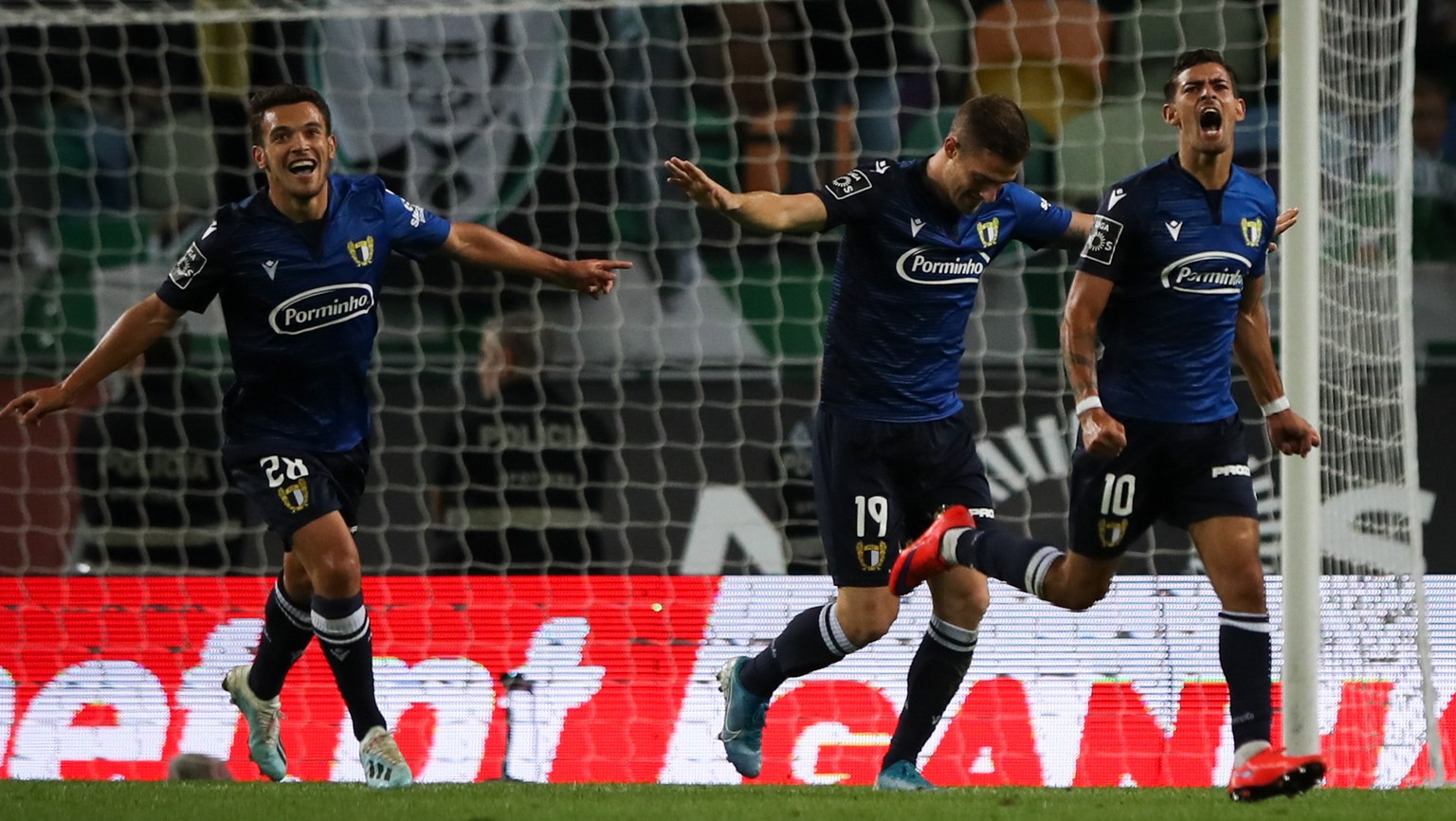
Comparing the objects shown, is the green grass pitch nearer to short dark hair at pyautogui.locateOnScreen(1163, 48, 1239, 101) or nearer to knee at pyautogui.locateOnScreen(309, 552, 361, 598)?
knee at pyautogui.locateOnScreen(309, 552, 361, 598)

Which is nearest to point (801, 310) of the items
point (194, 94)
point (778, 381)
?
point (778, 381)

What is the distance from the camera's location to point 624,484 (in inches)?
314

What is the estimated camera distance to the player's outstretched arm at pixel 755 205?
4.35 metres

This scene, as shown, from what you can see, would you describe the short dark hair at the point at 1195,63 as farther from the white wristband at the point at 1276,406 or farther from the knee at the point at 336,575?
the knee at the point at 336,575

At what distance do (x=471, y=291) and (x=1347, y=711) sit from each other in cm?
473

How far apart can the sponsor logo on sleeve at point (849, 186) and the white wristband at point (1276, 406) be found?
1158 millimetres

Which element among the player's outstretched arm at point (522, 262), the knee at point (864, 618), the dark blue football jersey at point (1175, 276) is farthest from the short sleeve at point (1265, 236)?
the player's outstretched arm at point (522, 262)

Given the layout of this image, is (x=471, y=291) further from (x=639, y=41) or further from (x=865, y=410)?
(x=865, y=410)

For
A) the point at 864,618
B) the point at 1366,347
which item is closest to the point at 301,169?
the point at 864,618

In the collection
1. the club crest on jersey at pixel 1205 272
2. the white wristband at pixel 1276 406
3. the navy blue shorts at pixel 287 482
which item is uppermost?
the club crest on jersey at pixel 1205 272

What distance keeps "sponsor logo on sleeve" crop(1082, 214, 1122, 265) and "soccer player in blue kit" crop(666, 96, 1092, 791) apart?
0.38 meters

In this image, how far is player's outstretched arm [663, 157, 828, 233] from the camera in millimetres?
4348

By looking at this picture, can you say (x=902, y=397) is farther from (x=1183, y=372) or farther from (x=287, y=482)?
(x=287, y=482)

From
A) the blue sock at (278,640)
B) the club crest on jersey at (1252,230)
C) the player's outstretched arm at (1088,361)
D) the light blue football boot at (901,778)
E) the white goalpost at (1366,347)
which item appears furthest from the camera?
the white goalpost at (1366,347)
